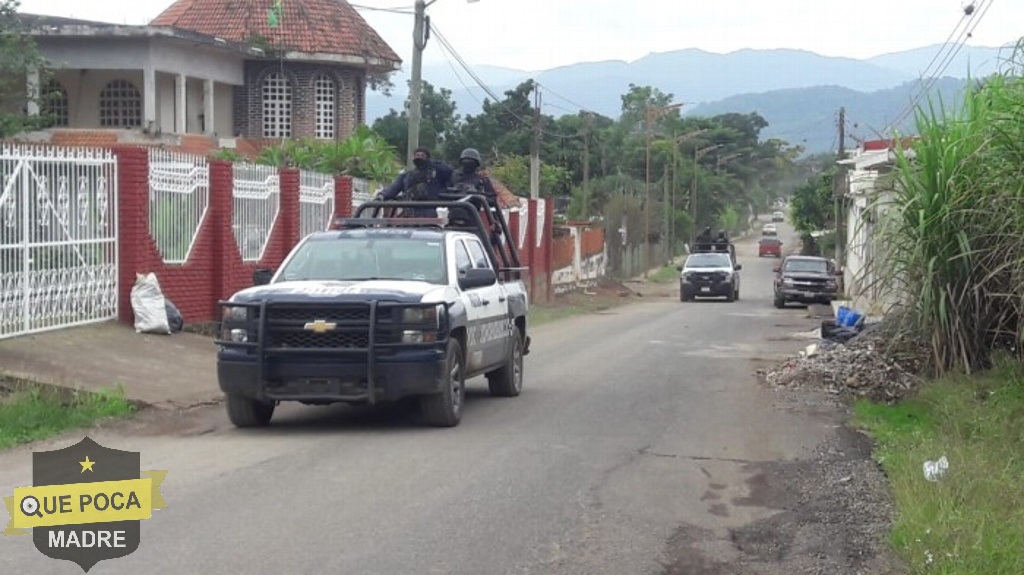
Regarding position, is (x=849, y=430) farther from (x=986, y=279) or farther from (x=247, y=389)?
(x=247, y=389)

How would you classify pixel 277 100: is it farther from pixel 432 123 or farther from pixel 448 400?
pixel 448 400

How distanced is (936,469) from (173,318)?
10.8 metres

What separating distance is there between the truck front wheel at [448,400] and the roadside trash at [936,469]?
4155 millimetres

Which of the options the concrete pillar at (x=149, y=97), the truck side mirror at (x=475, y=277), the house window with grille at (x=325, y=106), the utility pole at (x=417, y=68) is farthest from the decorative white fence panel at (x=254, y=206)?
the house window with grille at (x=325, y=106)

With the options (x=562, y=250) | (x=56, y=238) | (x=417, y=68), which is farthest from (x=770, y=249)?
(x=56, y=238)

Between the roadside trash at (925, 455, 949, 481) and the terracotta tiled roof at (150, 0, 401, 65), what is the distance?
99.1 feet

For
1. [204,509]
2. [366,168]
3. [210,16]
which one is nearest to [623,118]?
[210,16]

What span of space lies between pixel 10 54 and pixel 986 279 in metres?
21.4

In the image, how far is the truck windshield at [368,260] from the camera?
12359 mm

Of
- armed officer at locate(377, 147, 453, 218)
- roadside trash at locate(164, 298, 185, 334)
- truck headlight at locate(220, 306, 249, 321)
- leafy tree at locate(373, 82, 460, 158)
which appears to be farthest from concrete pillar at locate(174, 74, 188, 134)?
truck headlight at locate(220, 306, 249, 321)

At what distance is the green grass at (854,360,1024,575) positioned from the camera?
22.8 ft

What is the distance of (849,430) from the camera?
39.8 feet

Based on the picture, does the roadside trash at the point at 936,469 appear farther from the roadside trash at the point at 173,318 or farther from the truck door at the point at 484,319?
the roadside trash at the point at 173,318

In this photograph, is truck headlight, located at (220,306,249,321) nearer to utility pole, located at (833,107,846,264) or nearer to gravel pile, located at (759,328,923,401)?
gravel pile, located at (759,328,923,401)
